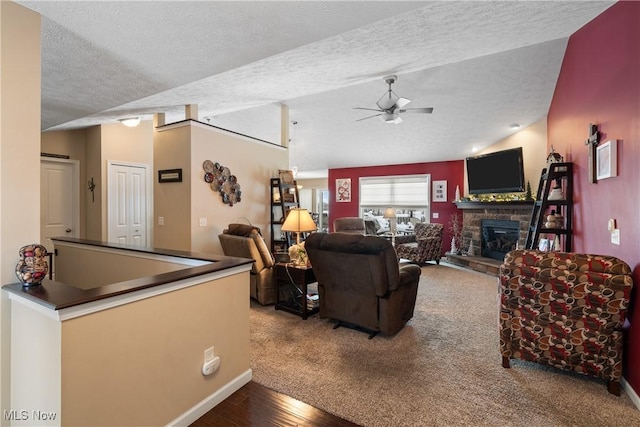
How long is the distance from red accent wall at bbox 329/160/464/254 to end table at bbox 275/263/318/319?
16.8ft

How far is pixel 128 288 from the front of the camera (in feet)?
5.10

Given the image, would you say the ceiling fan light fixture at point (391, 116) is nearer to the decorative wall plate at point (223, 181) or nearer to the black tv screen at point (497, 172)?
the decorative wall plate at point (223, 181)

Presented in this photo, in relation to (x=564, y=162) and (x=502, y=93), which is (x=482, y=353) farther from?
(x=502, y=93)

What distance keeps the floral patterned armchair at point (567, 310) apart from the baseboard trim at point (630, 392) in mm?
66

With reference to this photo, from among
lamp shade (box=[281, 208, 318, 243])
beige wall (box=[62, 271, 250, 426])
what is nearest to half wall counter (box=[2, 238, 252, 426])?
beige wall (box=[62, 271, 250, 426])

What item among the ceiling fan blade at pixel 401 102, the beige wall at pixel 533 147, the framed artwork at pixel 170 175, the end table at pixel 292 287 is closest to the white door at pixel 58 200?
the framed artwork at pixel 170 175

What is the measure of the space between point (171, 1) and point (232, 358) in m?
2.30

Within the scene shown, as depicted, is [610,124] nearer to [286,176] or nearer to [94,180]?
[286,176]

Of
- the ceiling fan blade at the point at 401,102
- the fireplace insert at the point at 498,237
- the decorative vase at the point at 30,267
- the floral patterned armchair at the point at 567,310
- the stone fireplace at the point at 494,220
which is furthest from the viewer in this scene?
the fireplace insert at the point at 498,237

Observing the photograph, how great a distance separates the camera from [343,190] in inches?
365

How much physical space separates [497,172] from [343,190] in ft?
14.0

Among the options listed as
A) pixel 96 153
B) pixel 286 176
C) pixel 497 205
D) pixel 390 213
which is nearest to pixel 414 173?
pixel 390 213

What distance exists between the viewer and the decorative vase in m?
1.64

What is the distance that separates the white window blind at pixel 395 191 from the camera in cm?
808
